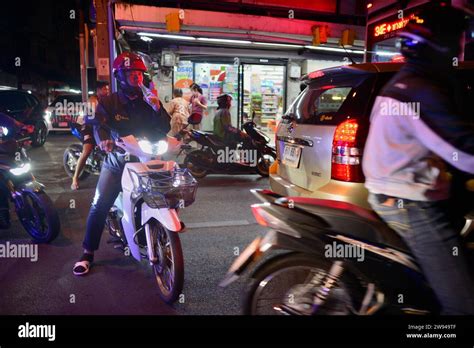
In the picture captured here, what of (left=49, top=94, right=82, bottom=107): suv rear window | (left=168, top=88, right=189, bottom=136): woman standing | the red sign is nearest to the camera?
the red sign

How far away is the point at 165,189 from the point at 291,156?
161 centimetres

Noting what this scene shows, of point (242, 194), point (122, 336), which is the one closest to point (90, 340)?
point (122, 336)

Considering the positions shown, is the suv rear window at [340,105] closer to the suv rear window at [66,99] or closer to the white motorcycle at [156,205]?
the white motorcycle at [156,205]

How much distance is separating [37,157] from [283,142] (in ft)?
29.6

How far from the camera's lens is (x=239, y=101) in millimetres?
14648

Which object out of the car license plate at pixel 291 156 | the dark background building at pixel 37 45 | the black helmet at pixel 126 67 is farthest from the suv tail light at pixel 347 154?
the dark background building at pixel 37 45

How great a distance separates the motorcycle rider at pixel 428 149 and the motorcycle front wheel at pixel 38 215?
358 cm

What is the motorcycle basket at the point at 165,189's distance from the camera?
10.7ft

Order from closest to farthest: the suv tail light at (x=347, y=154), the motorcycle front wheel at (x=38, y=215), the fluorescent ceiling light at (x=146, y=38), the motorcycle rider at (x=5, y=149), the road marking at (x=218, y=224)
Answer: the suv tail light at (x=347, y=154), the motorcycle front wheel at (x=38, y=215), the motorcycle rider at (x=5, y=149), the road marking at (x=218, y=224), the fluorescent ceiling light at (x=146, y=38)

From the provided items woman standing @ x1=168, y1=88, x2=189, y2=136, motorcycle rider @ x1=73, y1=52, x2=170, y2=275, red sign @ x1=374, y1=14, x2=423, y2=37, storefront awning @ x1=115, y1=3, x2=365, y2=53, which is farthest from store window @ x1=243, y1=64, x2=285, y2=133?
motorcycle rider @ x1=73, y1=52, x2=170, y2=275

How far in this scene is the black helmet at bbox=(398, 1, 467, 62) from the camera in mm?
2227

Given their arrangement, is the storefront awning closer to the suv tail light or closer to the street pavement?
the street pavement

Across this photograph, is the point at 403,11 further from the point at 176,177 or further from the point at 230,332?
the point at 230,332

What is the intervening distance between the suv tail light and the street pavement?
139 cm
